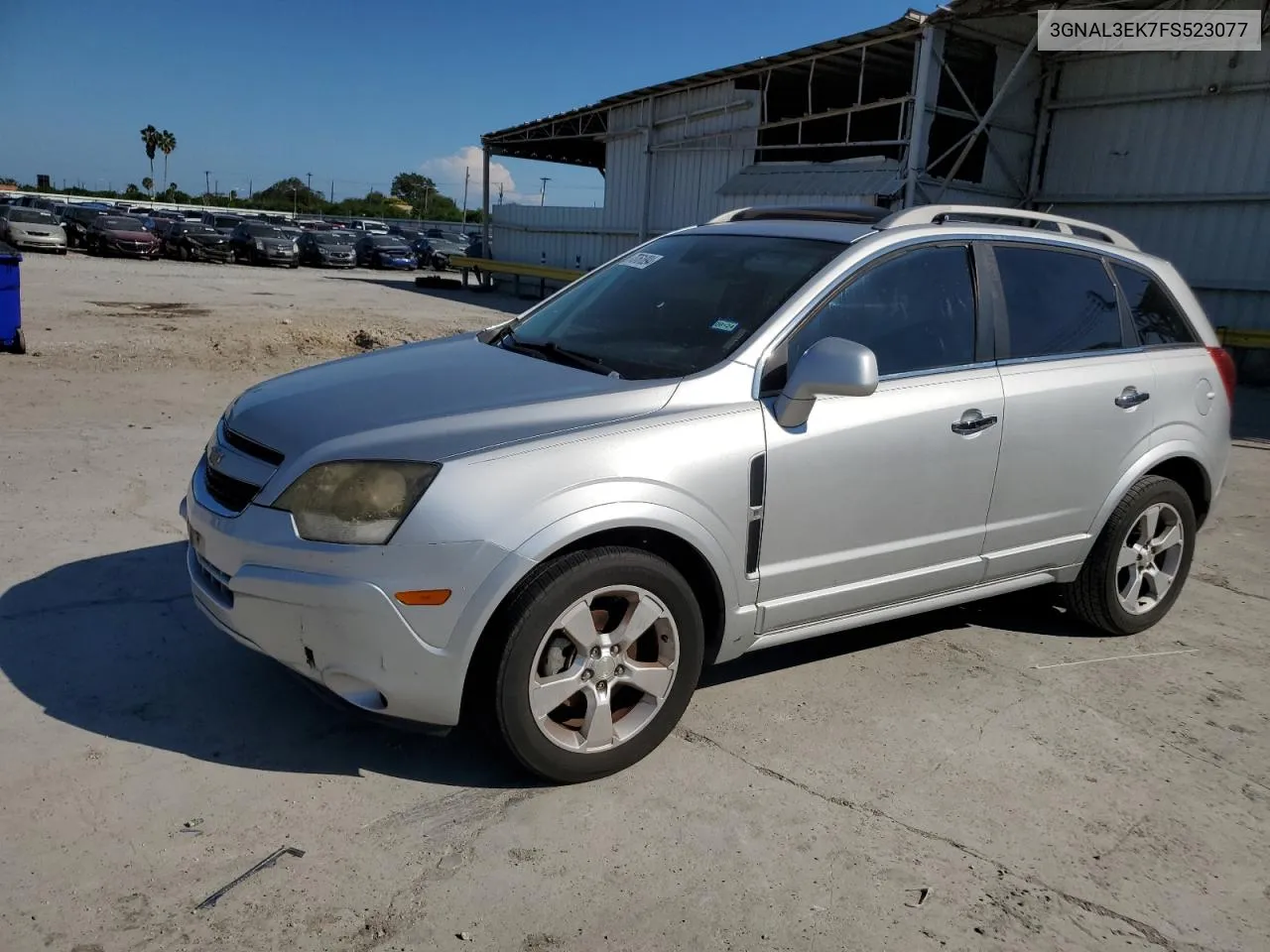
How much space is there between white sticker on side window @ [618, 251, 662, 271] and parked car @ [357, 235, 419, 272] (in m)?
34.8

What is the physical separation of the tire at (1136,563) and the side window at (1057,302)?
73 cm

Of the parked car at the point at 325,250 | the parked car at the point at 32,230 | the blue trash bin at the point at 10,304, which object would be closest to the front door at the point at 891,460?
the blue trash bin at the point at 10,304

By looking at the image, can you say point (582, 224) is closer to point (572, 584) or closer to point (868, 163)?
point (868, 163)

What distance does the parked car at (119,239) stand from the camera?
100 ft

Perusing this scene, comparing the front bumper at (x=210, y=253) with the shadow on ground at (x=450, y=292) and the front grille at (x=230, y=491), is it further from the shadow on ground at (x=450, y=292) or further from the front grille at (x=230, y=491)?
the front grille at (x=230, y=491)

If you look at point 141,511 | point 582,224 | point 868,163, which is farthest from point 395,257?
point 141,511

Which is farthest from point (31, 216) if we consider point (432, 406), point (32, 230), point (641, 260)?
point (432, 406)

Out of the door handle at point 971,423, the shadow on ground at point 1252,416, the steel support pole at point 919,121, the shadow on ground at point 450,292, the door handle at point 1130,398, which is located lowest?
the shadow on ground at point 1252,416

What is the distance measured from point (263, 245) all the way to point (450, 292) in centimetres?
896

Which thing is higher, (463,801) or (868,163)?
(868,163)

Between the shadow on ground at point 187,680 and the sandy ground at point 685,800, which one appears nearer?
the sandy ground at point 685,800

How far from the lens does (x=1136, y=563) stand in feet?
15.0

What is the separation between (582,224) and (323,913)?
27528 millimetres

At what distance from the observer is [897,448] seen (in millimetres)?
3551
